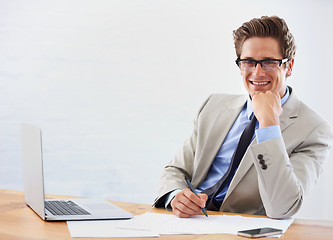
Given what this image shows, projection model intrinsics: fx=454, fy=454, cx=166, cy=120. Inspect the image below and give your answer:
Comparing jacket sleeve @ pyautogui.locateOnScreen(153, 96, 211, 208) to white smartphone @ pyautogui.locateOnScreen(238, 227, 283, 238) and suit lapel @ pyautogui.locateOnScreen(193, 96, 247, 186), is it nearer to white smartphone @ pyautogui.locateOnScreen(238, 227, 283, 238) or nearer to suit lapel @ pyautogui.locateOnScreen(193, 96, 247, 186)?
suit lapel @ pyautogui.locateOnScreen(193, 96, 247, 186)

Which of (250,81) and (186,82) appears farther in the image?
(186,82)

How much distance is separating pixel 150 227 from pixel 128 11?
→ 9.74ft

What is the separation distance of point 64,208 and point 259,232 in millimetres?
709

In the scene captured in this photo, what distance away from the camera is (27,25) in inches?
167

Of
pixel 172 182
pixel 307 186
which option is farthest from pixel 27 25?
pixel 307 186

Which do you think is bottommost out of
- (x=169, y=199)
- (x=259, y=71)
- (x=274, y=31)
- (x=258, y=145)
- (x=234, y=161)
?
(x=169, y=199)

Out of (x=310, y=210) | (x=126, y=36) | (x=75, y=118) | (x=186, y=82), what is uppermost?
(x=126, y=36)

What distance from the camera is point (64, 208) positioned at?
1650 millimetres

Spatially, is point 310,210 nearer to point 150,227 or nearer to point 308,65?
point 308,65

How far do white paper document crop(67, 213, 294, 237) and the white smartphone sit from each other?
4cm

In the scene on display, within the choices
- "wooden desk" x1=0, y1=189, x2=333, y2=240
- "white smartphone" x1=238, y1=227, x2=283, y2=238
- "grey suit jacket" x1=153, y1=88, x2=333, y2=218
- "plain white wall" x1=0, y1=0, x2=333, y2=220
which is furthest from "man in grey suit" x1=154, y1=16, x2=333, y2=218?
"plain white wall" x1=0, y1=0, x2=333, y2=220

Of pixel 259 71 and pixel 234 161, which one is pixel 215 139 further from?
pixel 259 71

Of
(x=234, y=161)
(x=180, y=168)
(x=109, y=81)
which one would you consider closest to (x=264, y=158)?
(x=234, y=161)

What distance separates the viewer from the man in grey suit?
5.62ft
